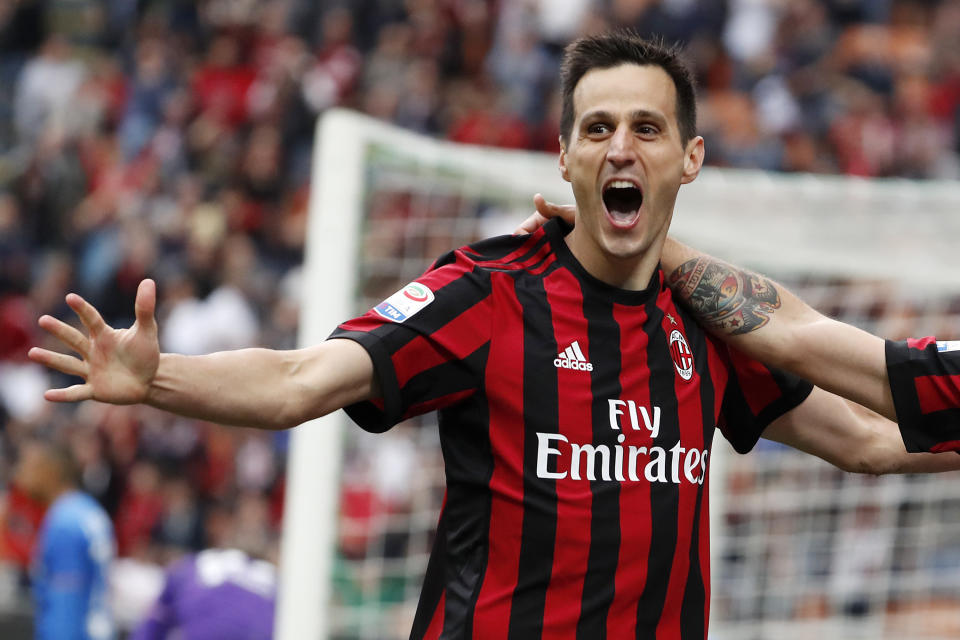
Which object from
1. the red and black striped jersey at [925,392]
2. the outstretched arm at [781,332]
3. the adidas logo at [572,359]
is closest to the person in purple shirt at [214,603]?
the outstretched arm at [781,332]

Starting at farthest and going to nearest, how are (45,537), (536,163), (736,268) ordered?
(45,537) < (536,163) < (736,268)

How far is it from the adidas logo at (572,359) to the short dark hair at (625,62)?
0.46 metres

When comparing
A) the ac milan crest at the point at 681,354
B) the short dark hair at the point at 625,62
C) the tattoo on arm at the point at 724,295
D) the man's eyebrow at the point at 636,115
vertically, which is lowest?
the ac milan crest at the point at 681,354

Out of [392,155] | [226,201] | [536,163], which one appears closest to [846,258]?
[536,163]

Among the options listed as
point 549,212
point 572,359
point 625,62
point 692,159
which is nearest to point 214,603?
point 549,212

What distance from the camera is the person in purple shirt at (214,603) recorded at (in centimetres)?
578

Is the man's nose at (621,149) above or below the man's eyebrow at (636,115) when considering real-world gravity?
Result: below

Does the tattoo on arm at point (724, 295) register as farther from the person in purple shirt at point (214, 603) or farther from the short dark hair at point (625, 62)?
the person in purple shirt at point (214, 603)

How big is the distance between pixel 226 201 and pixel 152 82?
193 centimetres

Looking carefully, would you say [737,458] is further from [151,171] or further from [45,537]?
[151,171]

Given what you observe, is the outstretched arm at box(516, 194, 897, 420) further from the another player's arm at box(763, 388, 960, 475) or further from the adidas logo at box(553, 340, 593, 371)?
the adidas logo at box(553, 340, 593, 371)

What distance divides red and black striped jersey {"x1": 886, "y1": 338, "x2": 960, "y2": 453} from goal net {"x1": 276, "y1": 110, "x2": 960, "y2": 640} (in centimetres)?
190

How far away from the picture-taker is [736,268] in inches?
125

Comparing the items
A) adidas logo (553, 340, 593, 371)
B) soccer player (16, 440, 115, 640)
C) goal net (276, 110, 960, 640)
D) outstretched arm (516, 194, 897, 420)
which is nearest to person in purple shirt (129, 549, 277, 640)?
goal net (276, 110, 960, 640)
